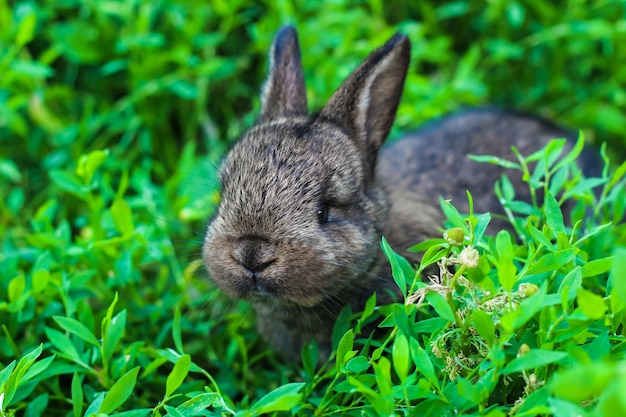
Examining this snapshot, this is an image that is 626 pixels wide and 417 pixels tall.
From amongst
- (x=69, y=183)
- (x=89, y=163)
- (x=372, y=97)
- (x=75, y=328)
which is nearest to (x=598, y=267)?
(x=372, y=97)

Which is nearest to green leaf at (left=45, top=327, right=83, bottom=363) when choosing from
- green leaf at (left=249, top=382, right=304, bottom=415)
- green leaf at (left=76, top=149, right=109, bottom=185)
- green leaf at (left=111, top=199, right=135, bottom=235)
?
green leaf at (left=111, top=199, right=135, bottom=235)

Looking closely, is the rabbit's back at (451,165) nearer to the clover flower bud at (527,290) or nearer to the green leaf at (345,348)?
the green leaf at (345,348)

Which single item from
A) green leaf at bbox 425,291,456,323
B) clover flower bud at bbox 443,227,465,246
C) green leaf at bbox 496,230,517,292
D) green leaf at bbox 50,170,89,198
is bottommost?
green leaf at bbox 425,291,456,323

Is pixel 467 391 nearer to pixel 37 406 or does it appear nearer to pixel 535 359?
pixel 535 359

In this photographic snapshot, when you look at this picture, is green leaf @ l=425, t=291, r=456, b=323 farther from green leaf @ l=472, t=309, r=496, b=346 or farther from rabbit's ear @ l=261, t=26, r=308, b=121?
rabbit's ear @ l=261, t=26, r=308, b=121

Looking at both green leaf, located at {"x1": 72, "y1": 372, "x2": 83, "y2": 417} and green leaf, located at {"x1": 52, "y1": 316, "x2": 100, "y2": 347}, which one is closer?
green leaf, located at {"x1": 72, "y1": 372, "x2": 83, "y2": 417}
